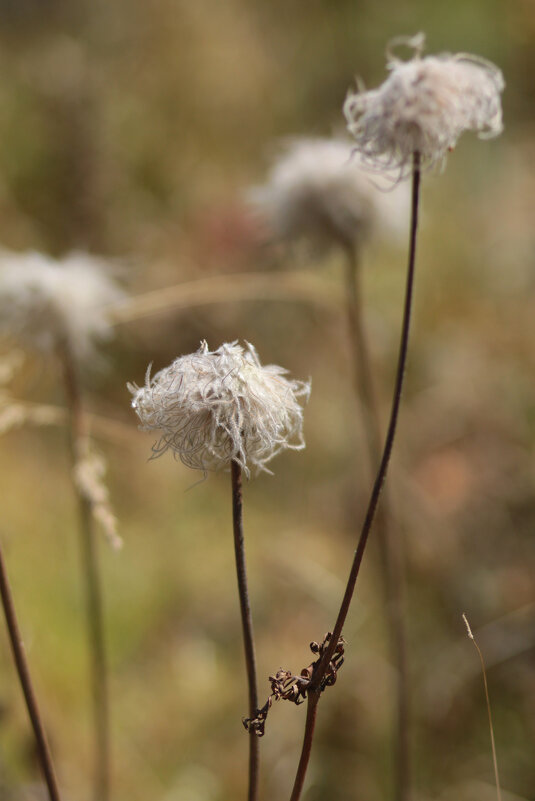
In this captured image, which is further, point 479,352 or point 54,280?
point 479,352

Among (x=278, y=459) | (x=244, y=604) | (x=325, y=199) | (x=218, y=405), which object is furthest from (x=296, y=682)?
(x=278, y=459)

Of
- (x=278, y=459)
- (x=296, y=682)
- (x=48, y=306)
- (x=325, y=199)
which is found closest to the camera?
(x=296, y=682)

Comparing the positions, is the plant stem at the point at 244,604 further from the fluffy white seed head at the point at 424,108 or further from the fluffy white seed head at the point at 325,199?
the fluffy white seed head at the point at 325,199

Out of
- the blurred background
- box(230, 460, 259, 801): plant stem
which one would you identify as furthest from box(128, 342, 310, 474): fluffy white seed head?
the blurred background

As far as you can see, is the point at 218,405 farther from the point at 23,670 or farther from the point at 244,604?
the point at 23,670

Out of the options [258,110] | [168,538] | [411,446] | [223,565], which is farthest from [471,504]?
[258,110]

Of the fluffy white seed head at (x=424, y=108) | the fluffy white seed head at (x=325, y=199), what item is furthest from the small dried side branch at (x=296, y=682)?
the fluffy white seed head at (x=325, y=199)

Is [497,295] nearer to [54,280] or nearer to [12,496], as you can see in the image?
[12,496]
